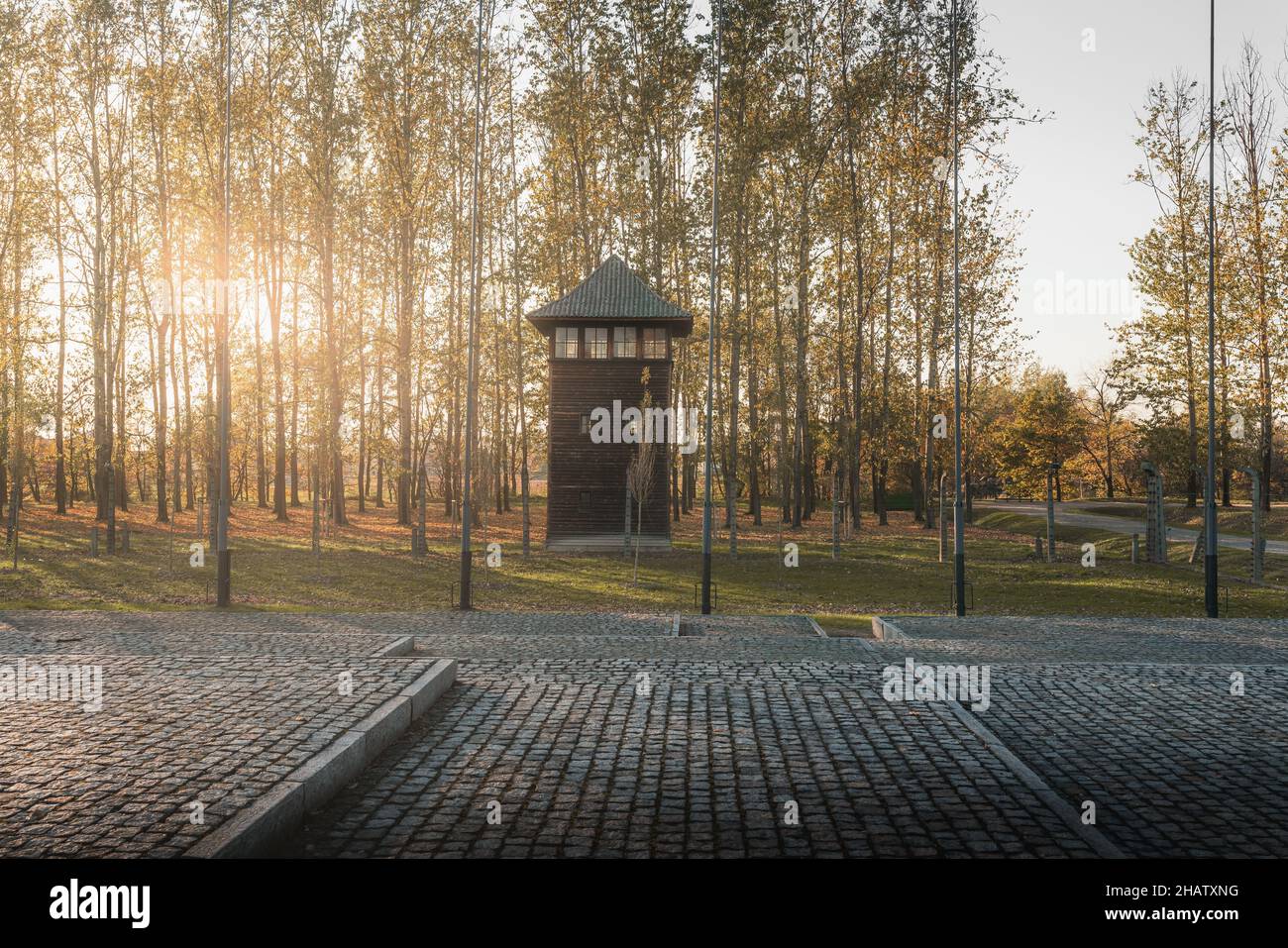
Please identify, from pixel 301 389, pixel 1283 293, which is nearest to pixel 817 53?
pixel 1283 293

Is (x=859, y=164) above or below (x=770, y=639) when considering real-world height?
above

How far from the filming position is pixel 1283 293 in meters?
28.4

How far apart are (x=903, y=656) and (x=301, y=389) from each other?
25442mm

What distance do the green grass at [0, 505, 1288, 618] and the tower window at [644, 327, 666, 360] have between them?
6745 millimetres

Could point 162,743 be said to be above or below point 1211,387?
below

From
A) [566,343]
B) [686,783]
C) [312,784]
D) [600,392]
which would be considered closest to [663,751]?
[686,783]

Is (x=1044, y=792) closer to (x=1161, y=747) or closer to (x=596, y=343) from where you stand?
(x=1161, y=747)

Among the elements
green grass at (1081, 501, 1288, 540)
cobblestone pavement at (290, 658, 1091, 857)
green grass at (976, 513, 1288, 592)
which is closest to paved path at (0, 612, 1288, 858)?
cobblestone pavement at (290, 658, 1091, 857)

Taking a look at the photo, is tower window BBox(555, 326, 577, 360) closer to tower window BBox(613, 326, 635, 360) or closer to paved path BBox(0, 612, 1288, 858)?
tower window BBox(613, 326, 635, 360)

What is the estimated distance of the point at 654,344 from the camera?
3297 cm

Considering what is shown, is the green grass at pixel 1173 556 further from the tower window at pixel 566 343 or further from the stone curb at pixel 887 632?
the tower window at pixel 566 343

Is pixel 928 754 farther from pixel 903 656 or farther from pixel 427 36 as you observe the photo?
pixel 427 36

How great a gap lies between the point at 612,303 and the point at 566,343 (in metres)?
2.09
